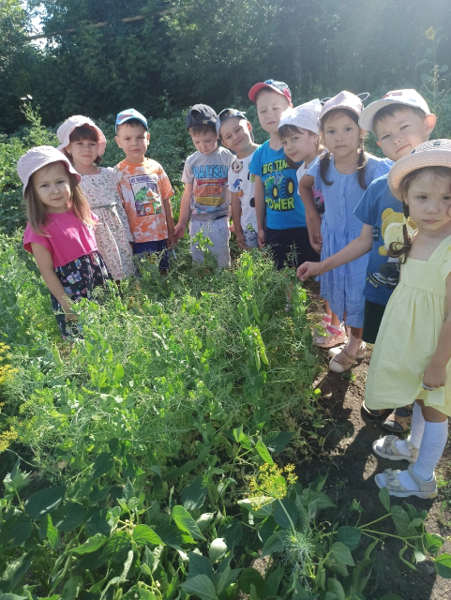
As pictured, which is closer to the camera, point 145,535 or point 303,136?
point 145,535

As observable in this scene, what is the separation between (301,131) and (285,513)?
229cm

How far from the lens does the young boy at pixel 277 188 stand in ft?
10.2

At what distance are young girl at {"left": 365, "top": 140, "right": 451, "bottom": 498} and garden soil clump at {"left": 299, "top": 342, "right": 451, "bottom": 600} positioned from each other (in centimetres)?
9

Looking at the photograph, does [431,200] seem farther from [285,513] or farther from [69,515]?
[69,515]

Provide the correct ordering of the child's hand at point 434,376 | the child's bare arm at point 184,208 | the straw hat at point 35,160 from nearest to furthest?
the child's hand at point 434,376, the straw hat at point 35,160, the child's bare arm at point 184,208

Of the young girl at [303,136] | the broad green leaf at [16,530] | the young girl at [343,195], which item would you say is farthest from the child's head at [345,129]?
the broad green leaf at [16,530]

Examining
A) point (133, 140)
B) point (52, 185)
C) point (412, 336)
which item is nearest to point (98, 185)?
point (133, 140)

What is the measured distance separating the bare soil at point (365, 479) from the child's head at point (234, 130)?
1.84 meters

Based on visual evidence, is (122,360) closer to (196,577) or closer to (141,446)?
(141,446)

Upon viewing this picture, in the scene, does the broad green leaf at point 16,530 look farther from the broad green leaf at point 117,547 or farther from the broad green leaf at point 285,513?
the broad green leaf at point 285,513

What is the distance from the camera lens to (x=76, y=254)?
9.04 ft

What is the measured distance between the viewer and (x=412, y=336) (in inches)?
72.1

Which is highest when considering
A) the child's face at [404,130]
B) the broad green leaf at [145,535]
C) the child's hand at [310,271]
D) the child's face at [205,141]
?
the child's face at [205,141]

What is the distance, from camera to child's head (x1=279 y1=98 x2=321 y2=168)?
2.76m
